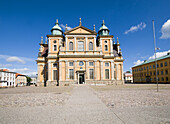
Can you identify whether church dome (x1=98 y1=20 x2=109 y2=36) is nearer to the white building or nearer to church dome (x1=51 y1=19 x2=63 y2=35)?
church dome (x1=51 y1=19 x2=63 y2=35)

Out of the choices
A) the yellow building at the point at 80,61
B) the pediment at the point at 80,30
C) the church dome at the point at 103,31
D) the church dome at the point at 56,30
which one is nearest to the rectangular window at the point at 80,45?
the yellow building at the point at 80,61

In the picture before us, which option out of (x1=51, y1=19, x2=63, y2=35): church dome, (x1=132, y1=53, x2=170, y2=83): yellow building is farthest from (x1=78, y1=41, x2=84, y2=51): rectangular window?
(x1=132, y1=53, x2=170, y2=83): yellow building

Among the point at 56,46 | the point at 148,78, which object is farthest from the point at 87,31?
the point at 148,78

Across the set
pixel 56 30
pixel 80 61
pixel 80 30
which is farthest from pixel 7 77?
pixel 80 30

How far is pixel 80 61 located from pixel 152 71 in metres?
37.1

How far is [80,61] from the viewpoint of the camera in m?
34.3

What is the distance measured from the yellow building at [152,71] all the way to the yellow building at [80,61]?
1911cm

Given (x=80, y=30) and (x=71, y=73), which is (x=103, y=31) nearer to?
(x=80, y=30)

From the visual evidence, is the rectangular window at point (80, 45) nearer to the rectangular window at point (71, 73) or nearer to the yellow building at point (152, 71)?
the rectangular window at point (71, 73)

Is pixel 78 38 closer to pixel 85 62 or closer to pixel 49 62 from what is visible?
pixel 85 62

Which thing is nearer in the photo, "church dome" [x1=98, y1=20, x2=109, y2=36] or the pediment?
the pediment

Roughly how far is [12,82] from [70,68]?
51515mm

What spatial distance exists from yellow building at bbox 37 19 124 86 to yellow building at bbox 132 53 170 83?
19.1 meters

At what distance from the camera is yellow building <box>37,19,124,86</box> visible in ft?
111
